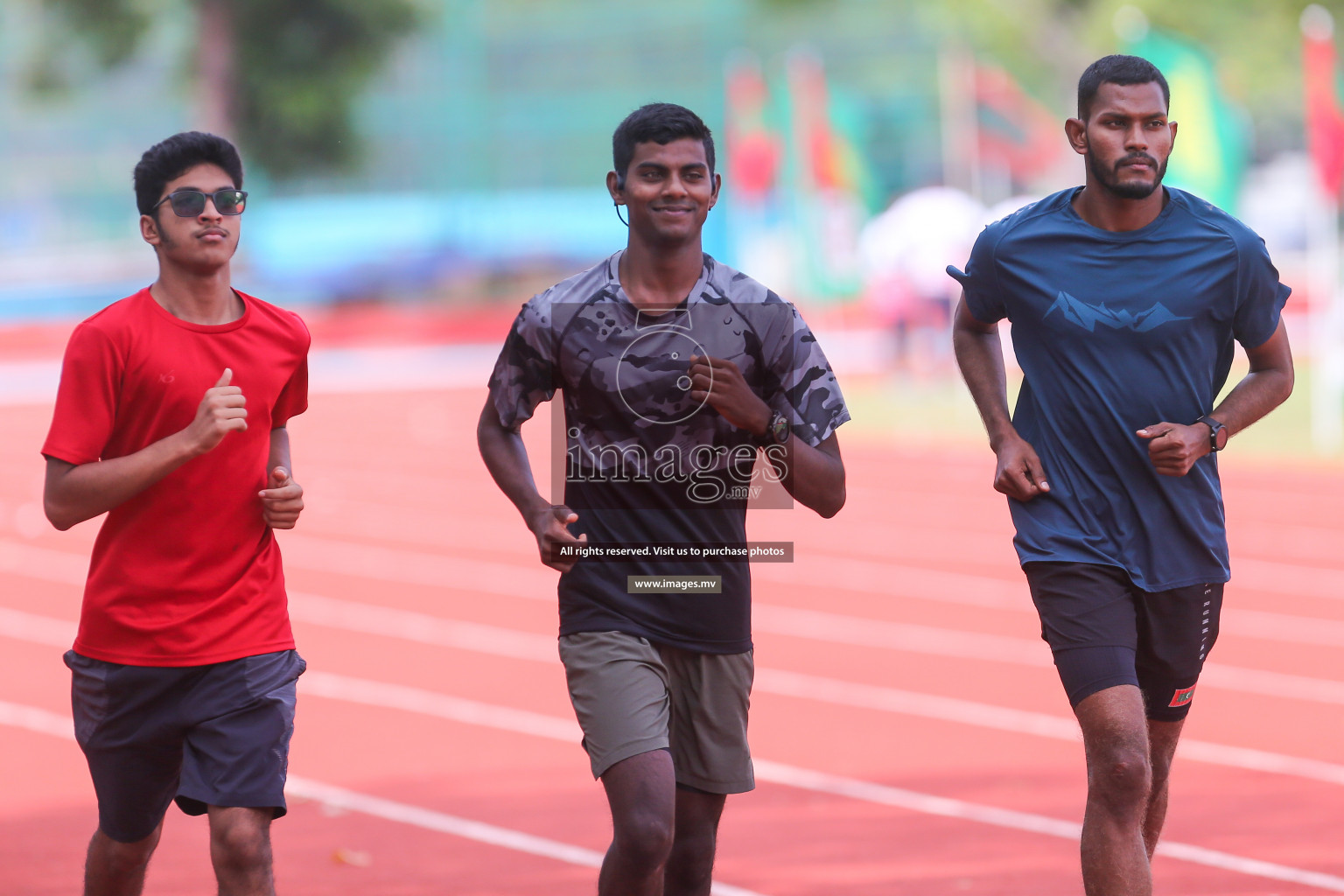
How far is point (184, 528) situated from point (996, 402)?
2.00 meters

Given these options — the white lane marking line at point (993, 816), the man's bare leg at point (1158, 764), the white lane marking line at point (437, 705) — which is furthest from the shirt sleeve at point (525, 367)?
the white lane marking line at point (437, 705)

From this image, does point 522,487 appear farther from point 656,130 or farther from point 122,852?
point 122,852

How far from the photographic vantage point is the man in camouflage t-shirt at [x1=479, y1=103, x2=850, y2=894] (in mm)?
3965

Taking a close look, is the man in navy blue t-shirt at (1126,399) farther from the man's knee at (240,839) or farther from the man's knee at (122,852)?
the man's knee at (122,852)

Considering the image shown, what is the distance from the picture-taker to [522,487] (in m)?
4.07

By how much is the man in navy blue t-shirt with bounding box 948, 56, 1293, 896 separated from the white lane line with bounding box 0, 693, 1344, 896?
1.69 meters

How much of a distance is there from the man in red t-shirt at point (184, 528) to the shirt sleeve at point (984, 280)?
65.5 inches

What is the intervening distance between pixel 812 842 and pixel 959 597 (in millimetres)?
5117

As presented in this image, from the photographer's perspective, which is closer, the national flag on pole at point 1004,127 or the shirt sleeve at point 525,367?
the shirt sleeve at point 525,367

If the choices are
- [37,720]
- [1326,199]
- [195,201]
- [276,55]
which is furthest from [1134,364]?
[276,55]

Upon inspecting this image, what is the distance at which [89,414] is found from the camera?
12.4 feet

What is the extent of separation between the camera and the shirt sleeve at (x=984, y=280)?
14.2ft

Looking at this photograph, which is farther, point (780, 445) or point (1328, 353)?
point (1328, 353)

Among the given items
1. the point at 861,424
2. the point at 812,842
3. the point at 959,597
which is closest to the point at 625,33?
the point at 861,424
